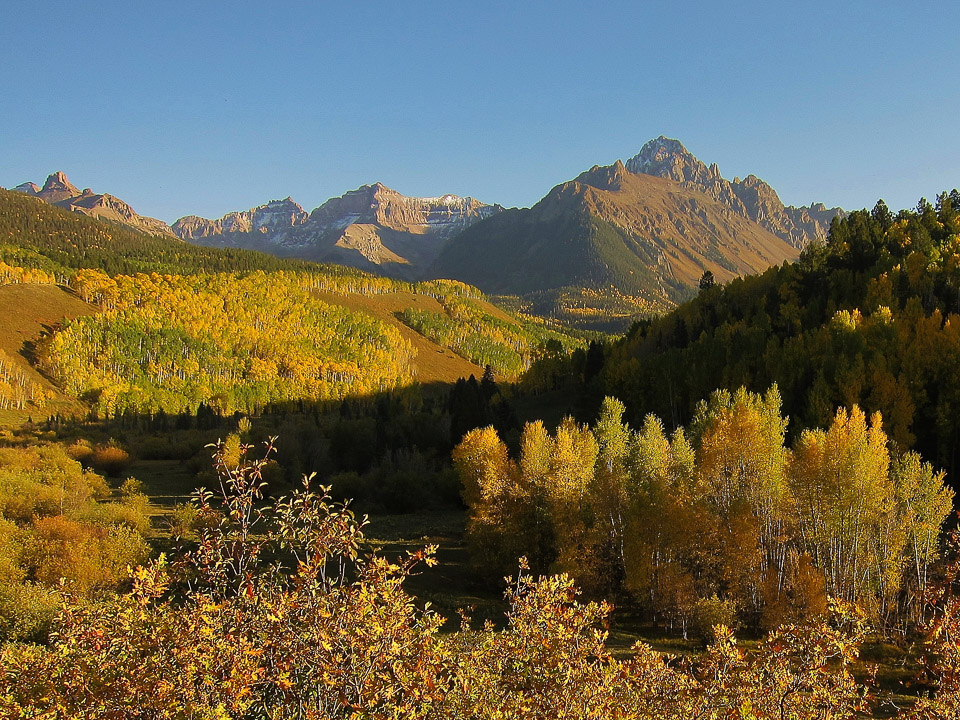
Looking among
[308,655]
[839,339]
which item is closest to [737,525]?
[308,655]

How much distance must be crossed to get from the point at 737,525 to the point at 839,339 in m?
49.8

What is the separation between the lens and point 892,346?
74625 mm

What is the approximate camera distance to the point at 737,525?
1634 inches

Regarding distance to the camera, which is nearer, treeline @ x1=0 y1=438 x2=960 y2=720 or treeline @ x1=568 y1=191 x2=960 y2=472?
treeline @ x1=0 y1=438 x2=960 y2=720

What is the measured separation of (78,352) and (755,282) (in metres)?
194

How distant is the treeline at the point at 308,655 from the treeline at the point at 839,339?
6560 centimetres

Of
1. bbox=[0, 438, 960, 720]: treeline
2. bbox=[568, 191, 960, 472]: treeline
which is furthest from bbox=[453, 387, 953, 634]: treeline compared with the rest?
bbox=[0, 438, 960, 720]: treeline

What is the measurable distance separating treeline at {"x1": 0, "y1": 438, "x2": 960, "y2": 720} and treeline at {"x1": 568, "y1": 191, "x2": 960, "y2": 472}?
215ft

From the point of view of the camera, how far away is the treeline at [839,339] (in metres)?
68.9

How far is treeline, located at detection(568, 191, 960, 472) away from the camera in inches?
2712

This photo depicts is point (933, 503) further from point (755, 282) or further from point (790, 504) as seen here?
point (755, 282)

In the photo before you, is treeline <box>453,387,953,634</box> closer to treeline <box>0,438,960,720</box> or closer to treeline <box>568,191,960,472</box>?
treeline <box>568,191,960,472</box>

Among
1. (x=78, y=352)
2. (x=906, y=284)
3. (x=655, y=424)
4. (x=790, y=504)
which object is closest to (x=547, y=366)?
(x=906, y=284)

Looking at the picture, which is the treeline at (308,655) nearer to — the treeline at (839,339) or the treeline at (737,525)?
the treeline at (737,525)
